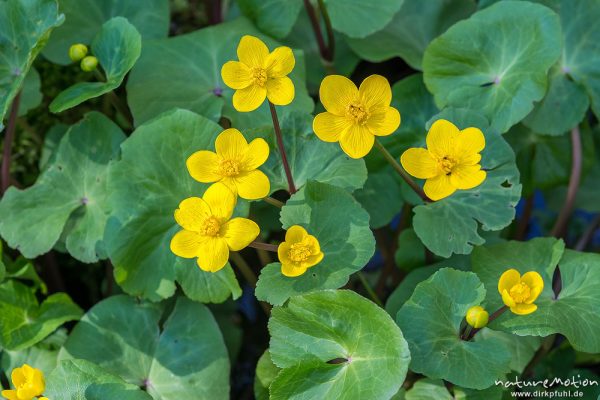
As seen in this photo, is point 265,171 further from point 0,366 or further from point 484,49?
point 0,366

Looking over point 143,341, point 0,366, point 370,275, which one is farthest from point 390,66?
point 0,366

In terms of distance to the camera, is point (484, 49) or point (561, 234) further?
point (561, 234)

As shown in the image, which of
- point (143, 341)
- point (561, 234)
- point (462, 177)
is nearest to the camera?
point (462, 177)

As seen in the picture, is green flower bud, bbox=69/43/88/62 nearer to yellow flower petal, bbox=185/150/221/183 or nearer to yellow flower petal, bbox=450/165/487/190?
yellow flower petal, bbox=185/150/221/183

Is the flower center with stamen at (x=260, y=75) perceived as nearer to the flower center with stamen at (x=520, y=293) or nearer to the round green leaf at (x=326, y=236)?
the round green leaf at (x=326, y=236)

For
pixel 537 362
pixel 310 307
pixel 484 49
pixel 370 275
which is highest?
pixel 484 49

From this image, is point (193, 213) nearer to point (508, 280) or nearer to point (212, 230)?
point (212, 230)

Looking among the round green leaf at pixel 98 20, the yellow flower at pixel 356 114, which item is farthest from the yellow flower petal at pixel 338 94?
the round green leaf at pixel 98 20
